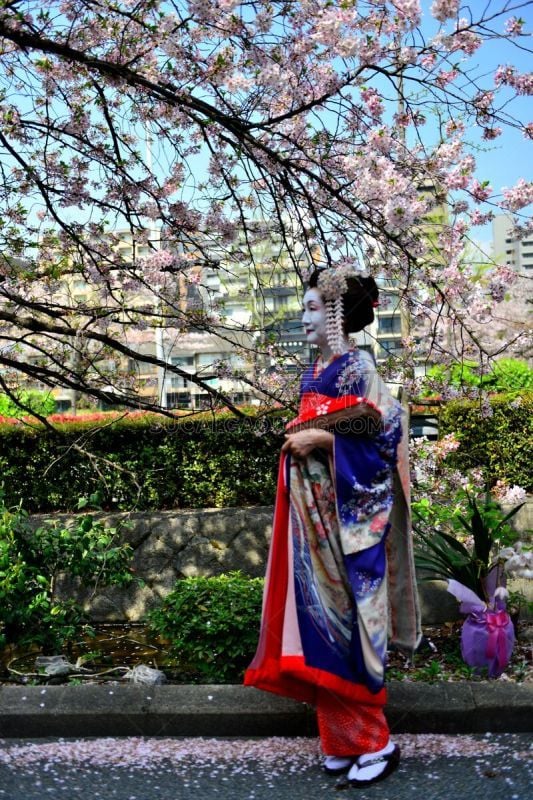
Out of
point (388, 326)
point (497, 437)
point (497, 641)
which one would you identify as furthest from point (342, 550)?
point (388, 326)

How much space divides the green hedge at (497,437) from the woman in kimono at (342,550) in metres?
4.27

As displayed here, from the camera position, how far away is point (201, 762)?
3.52 metres

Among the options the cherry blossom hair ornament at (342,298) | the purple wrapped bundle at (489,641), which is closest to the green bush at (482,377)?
the purple wrapped bundle at (489,641)

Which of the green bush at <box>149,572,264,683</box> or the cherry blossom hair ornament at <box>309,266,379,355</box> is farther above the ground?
the cherry blossom hair ornament at <box>309,266,379,355</box>

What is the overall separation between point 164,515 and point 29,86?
335 centimetres

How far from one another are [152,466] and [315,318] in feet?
13.3

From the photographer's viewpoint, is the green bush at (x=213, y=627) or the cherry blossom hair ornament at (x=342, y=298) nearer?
the cherry blossom hair ornament at (x=342, y=298)

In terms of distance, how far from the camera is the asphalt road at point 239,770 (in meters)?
3.18

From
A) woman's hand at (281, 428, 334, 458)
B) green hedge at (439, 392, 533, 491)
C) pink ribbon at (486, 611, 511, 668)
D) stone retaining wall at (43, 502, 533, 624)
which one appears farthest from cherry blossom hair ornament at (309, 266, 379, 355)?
green hedge at (439, 392, 533, 491)

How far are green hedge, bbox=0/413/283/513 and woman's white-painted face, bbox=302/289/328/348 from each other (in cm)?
361

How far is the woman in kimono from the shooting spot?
3.33 metres

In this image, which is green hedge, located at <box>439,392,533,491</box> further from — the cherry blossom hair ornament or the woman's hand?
the woman's hand

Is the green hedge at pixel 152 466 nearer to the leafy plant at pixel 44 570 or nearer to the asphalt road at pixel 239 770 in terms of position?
the leafy plant at pixel 44 570

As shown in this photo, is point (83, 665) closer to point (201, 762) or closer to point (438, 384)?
point (201, 762)
